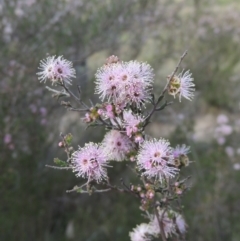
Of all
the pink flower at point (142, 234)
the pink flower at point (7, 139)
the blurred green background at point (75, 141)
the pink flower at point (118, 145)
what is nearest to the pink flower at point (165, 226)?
the pink flower at point (142, 234)

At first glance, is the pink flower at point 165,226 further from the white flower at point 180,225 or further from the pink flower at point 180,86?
the pink flower at point 180,86

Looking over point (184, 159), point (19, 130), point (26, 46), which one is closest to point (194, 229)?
point (19, 130)

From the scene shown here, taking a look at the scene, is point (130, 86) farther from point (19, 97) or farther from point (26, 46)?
point (26, 46)

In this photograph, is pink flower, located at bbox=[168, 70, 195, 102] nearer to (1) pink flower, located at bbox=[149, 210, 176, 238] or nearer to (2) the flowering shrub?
(2) the flowering shrub

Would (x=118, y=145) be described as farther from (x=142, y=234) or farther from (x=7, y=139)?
(x=7, y=139)

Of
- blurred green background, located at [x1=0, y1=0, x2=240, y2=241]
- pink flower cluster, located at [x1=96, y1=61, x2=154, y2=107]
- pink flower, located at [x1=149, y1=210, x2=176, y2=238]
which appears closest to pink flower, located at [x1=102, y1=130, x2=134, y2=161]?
pink flower cluster, located at [x1=96, y1=61, x2=154, y2=107]

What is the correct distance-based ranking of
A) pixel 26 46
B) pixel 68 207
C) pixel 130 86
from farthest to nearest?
pixel 68 207 < pixel 26 46 < pixel 130 86
